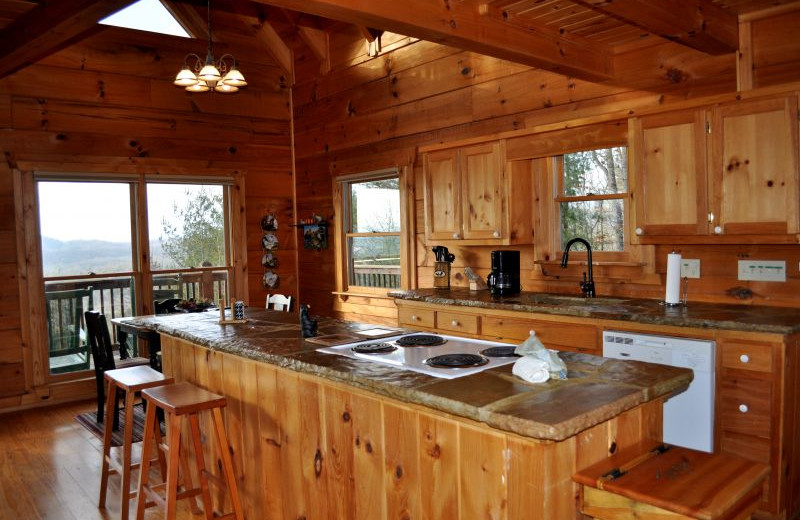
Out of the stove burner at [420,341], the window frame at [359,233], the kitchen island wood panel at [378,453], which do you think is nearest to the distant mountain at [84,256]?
the window frame at [359,233]

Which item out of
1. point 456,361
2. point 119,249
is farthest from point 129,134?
point 456,361

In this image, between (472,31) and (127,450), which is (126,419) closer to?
(127,450)

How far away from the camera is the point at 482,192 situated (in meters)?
4.46

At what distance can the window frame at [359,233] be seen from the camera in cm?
548

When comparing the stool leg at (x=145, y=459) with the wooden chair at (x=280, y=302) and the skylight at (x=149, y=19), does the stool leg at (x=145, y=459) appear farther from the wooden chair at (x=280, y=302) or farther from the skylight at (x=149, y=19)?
the skylight at (x=149, y=19)

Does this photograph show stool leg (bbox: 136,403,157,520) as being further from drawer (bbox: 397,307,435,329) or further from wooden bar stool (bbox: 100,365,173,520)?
drawer (bbox: 397,307,435,329)

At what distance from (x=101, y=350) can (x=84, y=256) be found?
51.7 inches

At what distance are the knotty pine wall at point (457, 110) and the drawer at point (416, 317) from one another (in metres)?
0.64

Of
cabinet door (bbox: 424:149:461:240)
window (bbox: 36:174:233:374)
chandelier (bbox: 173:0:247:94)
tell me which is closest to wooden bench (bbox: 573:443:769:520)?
cabinet door (bbox: 424:149:461:240)

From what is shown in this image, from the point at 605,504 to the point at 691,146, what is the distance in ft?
7.74

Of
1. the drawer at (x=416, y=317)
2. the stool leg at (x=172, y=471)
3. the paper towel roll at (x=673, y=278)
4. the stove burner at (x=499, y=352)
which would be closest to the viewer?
the stove burner at (x=499, y=352)

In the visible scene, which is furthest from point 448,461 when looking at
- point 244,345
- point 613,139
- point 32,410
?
point 32,410

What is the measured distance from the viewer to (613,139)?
147 inches

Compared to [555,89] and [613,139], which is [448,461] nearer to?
[613,139]
